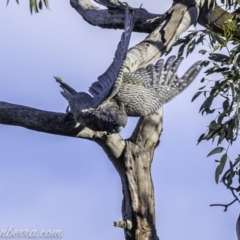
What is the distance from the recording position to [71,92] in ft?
16.7

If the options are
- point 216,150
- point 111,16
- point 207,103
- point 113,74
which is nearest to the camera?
point 113,74

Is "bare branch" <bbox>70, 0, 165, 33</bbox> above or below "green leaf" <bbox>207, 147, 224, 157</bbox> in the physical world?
above

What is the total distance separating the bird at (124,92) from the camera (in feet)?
15.1

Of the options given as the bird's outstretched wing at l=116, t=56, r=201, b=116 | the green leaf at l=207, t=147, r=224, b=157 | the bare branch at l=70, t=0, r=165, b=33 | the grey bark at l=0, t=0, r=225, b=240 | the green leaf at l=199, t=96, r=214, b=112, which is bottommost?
the grey bark at l=0, t=0, r=225, b=240

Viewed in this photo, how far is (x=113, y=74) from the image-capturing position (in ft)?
15.1

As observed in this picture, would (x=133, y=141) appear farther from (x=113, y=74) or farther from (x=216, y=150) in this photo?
(x=216, y=150)

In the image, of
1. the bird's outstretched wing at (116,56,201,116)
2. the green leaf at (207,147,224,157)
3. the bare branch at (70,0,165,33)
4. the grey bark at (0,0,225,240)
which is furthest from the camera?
the bare branch at (70,0,165,33)

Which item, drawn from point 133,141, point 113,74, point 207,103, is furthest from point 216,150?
point 113,74

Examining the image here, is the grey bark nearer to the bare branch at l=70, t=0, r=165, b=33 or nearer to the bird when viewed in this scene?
the bird

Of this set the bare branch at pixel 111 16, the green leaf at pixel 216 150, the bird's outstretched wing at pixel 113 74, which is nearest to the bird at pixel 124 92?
the bird's outstretched wing at pixel 113 74

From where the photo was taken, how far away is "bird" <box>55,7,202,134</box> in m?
4.61

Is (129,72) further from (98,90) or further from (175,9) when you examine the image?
(175,9)

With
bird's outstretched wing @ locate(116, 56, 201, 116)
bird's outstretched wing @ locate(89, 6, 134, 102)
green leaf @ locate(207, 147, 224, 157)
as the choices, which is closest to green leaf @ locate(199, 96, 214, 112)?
green leaf @ locate(207, 147, 224, 157)

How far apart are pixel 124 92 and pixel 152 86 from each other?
0.73 ft
